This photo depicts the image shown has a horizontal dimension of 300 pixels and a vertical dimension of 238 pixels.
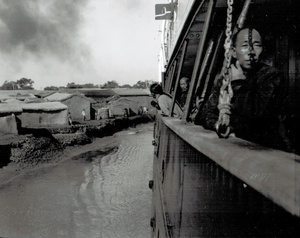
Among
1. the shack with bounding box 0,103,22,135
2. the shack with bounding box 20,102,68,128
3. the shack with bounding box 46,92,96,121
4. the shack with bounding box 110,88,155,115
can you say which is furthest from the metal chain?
the shack with bounding box 110,88,155,115

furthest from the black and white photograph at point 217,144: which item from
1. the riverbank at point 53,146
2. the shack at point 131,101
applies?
the shack at point 131,101

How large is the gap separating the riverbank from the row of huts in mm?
Answer: 2171

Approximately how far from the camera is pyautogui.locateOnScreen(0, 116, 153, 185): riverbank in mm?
18234

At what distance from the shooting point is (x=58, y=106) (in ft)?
91.3

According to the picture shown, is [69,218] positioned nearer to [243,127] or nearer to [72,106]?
[243,127]

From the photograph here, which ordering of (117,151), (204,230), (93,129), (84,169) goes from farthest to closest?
1. (93,129)
2. (117,151)
3. (84,169)
4. (204,230)

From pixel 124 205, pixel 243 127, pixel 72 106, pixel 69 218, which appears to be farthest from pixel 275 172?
pixel 72 106

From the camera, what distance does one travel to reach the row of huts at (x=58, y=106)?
22.3 m

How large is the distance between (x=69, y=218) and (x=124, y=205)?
2.74m

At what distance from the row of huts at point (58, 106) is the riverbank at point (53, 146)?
2171 mm

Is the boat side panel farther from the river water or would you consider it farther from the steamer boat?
the river water

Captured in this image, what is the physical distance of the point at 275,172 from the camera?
72 cm

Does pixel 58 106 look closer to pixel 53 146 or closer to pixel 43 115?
pixel 43 115

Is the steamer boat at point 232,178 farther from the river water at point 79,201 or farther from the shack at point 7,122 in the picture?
the shack at point 7,122
